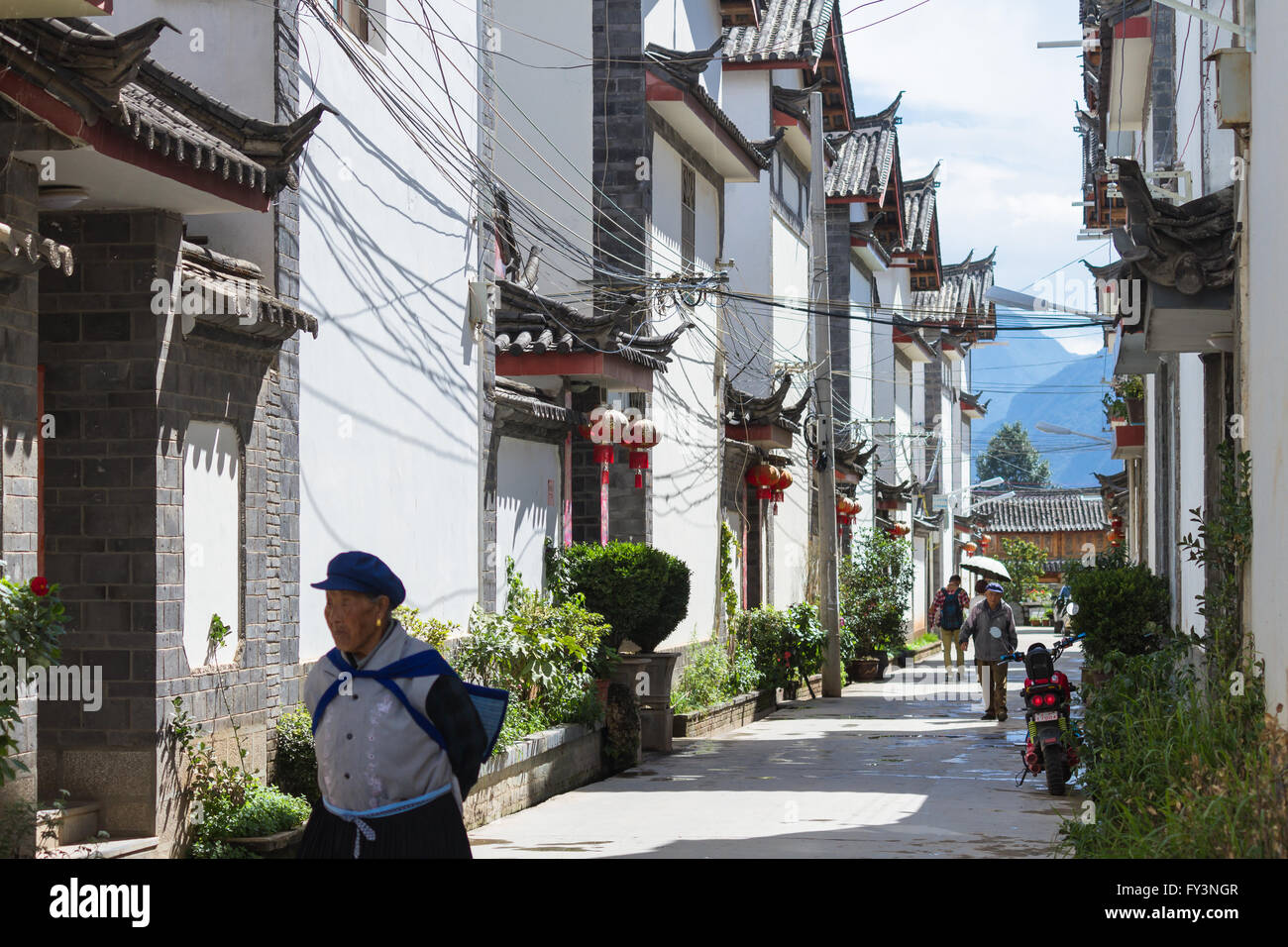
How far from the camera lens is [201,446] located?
902cm

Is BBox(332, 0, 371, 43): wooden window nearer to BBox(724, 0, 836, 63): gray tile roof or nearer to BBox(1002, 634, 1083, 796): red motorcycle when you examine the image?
BBox(1002, 634, 1083, 796): red motorcycle

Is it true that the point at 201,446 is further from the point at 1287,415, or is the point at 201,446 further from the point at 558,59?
the point at 558,59

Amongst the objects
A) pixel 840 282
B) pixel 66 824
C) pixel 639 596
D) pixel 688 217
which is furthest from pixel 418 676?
pixel 840 282

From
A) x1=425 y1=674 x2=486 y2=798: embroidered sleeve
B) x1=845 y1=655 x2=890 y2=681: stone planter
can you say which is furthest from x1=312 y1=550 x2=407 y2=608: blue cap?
x1=845 y1=655 x2=890 y2=681: stone planter

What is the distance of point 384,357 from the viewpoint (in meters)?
11.8

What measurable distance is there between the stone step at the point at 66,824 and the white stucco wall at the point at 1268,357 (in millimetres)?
6015

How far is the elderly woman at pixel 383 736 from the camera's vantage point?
4949mm

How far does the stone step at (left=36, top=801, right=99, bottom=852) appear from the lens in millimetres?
7707

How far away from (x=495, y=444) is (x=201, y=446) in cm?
555

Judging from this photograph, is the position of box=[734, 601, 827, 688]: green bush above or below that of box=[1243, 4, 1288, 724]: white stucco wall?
below

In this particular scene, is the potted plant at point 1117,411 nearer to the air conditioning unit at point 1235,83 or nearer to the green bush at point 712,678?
the green bush at point 712,678

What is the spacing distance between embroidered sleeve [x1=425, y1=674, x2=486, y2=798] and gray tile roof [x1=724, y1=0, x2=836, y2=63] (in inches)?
885

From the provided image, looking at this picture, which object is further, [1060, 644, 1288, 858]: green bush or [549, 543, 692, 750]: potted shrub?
[549, 543, 692, 750]: potted shrub
